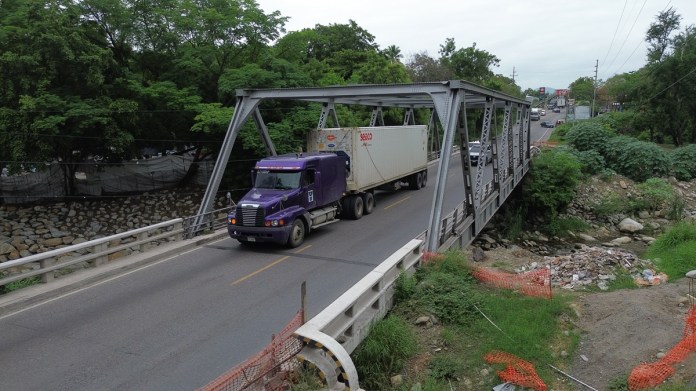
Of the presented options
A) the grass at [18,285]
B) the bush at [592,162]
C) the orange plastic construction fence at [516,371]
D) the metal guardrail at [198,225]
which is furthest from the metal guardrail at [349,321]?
the bush at [592,162]

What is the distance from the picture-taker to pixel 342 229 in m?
17.3

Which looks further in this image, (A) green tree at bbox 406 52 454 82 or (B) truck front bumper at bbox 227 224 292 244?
(A) green tree at bbox 406 52 454 82

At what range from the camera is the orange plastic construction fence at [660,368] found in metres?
5.98

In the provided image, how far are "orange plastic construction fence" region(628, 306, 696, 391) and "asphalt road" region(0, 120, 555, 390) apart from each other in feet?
18.1

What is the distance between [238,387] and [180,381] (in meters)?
1.72

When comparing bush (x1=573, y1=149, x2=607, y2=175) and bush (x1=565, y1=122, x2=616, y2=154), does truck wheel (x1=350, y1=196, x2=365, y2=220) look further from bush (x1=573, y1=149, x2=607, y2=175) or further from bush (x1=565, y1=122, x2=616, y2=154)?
bush (x1=565, y1=122, x2=616, y2=154)

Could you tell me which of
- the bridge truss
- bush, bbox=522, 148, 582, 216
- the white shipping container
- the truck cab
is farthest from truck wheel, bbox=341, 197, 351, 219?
bush, bbox=522, 148, 582, 216

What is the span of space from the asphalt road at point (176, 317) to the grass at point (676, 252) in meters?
7.54

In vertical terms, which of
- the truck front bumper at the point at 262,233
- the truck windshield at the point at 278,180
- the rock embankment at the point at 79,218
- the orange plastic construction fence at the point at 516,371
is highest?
the truck windshield at the point at 278,180

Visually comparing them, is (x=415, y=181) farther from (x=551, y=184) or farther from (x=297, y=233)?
(x=297, y=233)

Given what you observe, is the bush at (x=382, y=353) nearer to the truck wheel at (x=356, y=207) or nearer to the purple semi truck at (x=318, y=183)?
the purple semi truck at (x=318, y=183)

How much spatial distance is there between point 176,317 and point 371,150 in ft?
40.9

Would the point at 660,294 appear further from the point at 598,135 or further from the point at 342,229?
the point at 598,135

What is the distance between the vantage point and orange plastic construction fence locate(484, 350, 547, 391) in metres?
6.23
